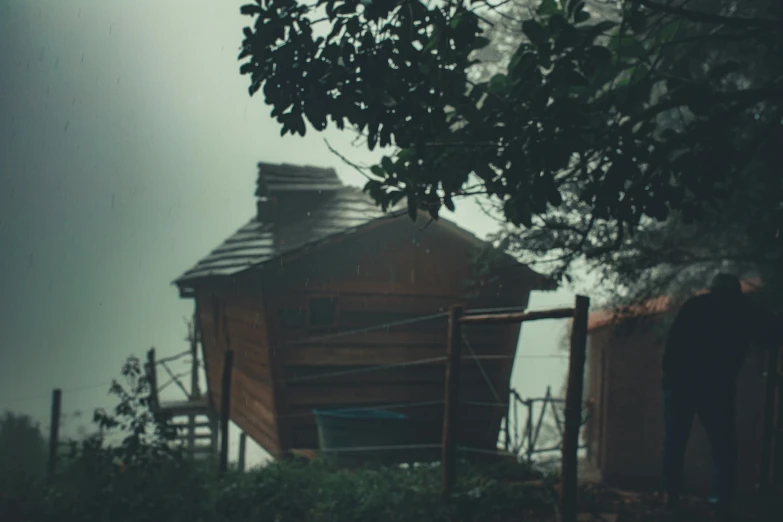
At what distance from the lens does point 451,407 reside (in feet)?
21.0

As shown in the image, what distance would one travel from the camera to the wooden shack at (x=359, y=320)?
37.3ft

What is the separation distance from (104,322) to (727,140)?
189ft

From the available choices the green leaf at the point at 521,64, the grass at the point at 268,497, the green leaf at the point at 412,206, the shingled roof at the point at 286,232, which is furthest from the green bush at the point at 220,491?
the shingled roof at the point at 286,232

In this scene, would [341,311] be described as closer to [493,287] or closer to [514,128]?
[493,287]

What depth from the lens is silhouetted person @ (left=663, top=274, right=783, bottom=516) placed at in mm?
5879

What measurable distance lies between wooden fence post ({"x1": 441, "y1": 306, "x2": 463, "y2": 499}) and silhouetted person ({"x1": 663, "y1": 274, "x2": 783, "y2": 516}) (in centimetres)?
190

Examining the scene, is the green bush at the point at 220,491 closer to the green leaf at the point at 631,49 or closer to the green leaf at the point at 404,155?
the green leaf at the point at 404,155

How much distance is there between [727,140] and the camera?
4.20m

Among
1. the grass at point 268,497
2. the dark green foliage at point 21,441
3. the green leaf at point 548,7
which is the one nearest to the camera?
the green leaf at point 548,7

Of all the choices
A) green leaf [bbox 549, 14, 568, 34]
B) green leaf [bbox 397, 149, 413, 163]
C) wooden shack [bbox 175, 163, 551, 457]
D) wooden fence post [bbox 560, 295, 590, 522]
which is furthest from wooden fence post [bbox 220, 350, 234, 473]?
green leaf [bbox 549, 14, 568, 34]

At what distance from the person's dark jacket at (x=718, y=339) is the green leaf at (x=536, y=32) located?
3452 millimetres

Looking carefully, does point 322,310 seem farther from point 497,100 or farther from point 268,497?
point 497,100

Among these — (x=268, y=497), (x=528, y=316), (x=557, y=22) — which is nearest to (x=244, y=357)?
(x=268, y=497)

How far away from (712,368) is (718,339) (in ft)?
0.88
